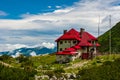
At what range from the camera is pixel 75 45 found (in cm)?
9481

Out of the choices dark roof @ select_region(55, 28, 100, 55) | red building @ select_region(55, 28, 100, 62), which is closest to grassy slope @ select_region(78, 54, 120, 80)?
red building @ select_region(55, 28, 100, 62)

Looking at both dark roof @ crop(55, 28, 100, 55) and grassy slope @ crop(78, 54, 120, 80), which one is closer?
grassy slope @ crop(78, 54, 120, 80)

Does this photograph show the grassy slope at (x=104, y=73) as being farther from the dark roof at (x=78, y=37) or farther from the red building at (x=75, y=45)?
the dark roof at (x=78, y=37)

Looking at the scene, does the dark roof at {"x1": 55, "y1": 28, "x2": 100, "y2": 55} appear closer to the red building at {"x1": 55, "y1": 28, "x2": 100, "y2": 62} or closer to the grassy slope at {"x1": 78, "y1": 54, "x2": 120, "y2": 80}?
the red building at {"x1": 55, "y1": 28, "x2": 100, "y2": 62}

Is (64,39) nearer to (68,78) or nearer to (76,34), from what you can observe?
(76,34)

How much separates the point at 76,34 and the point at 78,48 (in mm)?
8070

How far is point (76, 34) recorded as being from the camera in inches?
3836

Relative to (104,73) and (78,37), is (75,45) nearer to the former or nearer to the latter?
(78,37)

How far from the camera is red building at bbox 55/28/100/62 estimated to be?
86.2 m

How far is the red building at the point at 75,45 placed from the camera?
86250 millimetres

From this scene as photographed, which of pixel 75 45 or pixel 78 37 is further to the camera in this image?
pixel 78 37

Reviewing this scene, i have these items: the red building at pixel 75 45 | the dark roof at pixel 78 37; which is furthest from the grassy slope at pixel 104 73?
the dark roof at pixel 78 37

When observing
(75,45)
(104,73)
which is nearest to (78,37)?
(75,45)

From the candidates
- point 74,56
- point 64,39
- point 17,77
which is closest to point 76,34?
point 64,39
